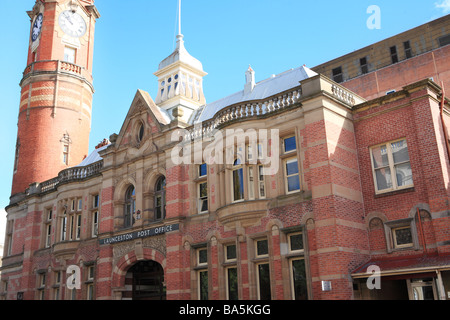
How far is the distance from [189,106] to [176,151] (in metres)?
7.64

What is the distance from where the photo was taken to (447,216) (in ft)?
56.1

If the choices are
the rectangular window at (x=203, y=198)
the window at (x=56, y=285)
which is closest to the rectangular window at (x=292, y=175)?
the rectangular window at (x=203, y=198)

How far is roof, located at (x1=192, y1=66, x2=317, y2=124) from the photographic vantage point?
2392 centimetres

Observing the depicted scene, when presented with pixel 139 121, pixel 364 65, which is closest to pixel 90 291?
pixel 139 121

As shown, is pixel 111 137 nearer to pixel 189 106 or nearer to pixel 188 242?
pixel 189 106

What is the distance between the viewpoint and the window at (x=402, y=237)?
18.1 m

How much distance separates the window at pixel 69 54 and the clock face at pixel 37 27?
9.38 ft

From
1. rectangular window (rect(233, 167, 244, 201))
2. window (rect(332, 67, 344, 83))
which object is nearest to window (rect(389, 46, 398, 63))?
window (rect(332, 67, 344, 83))

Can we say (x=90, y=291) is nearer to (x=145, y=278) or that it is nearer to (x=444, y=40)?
(x=145, y=278)

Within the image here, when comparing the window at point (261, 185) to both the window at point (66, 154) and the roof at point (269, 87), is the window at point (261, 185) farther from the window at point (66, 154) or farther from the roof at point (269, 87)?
the window at point (66, 154)

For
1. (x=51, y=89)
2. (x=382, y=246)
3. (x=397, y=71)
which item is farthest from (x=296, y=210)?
(x=51, y=89)

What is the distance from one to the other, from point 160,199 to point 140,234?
2079mm

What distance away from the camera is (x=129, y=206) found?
1065 inches

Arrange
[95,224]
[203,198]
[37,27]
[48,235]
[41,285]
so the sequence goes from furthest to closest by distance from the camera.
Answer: [37,27] < [48,235] < [41,285] < [95,224] < [203,198]
